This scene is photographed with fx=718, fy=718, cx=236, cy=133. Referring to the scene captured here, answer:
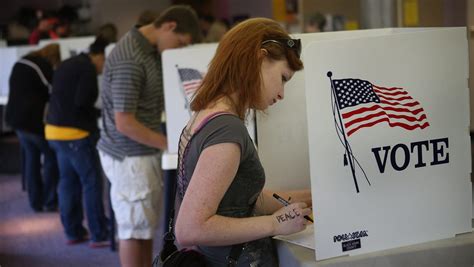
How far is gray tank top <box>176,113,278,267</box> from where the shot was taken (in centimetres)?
153

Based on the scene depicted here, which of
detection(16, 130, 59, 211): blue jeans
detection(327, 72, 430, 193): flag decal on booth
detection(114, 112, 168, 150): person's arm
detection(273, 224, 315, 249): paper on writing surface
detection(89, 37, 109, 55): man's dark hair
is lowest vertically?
detection(16, 130, 59, 211): blue jeans

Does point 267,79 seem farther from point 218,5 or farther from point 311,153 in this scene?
point 218,5

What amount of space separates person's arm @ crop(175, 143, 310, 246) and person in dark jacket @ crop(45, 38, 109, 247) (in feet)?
9.63

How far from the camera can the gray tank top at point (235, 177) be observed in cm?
153

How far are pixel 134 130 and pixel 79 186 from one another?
1901 mm

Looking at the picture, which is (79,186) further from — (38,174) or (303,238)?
(303,238)

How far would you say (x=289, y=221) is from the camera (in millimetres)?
1569

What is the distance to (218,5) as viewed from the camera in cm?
1211

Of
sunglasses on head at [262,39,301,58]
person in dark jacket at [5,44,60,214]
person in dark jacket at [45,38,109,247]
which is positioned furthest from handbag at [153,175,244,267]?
person in dark jacket at [5,44,60,214]

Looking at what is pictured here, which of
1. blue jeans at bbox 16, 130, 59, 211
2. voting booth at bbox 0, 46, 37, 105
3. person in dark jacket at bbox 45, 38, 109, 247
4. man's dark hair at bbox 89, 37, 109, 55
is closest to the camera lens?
person in dark jacket at bbox 45, 38, 109, 247

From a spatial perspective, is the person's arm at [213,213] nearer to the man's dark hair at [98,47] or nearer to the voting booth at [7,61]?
the man's dark hair at [98,47]

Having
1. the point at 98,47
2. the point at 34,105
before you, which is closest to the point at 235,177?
the point at 98,47

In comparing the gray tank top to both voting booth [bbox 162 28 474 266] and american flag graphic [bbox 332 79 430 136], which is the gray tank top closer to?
voting booth [bbox 162 28 474 266]

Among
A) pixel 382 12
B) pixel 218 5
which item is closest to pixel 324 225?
pixel 382 12
